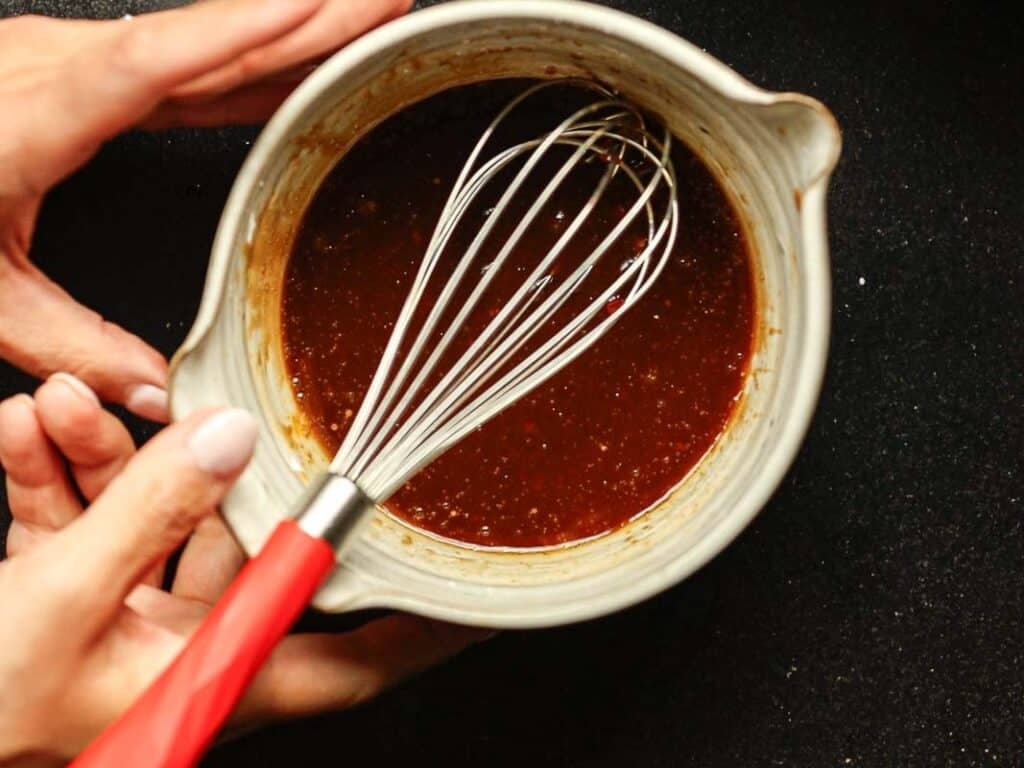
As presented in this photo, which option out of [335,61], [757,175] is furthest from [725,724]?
[335,61]

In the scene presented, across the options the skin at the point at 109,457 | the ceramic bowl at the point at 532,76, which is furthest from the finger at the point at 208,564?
the ceramic bowl at the point at 532,76

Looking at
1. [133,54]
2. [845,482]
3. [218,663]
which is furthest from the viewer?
[845,482]

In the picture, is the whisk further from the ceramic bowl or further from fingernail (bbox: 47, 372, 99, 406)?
fingernail (bbox: 47, 372, 99, 406)

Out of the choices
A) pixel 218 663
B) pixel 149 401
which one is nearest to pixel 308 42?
pixel 149 401

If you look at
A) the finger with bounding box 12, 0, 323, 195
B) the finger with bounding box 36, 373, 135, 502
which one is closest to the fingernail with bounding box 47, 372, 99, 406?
the finger with bounding box 36, 373, 135, 502

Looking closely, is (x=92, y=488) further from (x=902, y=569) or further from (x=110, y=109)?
(x=902, y=569)

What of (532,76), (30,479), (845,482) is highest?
(532,76)

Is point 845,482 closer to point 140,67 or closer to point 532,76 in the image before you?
point 532,76
